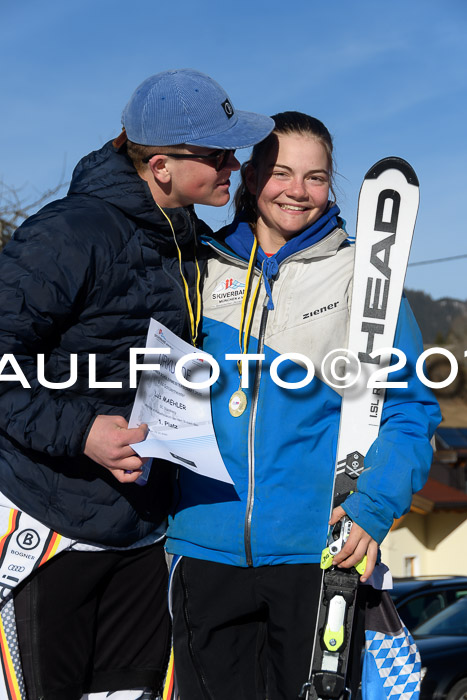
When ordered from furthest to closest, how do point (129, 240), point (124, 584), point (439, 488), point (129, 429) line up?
point (439, 488), point (124, 584), point (129, 240), point (129, 429)

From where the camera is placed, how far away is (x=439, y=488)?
24.6 m

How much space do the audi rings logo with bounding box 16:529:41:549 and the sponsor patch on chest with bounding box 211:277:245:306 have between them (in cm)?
89

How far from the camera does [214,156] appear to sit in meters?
2.88

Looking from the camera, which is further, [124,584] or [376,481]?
[124,584]

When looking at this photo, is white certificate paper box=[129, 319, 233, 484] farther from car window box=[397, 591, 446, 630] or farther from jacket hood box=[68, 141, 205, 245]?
car window box=[397, 591, 446, 630]

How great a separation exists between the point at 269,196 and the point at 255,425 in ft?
2.46

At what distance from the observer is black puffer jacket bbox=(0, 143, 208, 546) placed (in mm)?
2557

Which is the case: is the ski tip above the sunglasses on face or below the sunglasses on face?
above

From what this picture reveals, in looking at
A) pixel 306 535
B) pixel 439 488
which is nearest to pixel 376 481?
pixel 306 535

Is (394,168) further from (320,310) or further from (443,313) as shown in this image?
(443,313)

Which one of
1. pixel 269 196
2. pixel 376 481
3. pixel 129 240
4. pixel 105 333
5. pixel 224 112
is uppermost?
pixel 224 112

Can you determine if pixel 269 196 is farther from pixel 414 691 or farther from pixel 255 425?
pixel 414 691

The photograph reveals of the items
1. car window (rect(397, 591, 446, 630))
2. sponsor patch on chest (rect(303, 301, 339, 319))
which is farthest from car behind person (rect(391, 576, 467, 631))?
sponsor patch on chest (rect(303, 301, 339, 319))

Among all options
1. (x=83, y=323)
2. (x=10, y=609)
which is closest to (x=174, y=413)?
(x=83, y=323)
